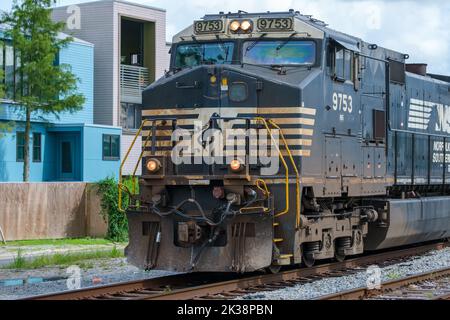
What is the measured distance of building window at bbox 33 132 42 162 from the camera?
135 ft

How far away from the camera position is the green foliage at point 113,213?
Answer: 2662 centimetres

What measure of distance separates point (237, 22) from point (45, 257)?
7.97 m

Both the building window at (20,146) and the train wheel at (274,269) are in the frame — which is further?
the building window at (20,146)

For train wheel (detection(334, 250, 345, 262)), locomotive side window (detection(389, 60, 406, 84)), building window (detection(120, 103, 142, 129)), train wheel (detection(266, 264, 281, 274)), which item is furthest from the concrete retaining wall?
building window (detection(120, 103, 142, 129))

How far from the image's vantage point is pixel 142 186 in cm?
1421

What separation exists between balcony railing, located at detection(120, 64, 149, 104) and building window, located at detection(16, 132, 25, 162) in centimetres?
919

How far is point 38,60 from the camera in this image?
36062 mm

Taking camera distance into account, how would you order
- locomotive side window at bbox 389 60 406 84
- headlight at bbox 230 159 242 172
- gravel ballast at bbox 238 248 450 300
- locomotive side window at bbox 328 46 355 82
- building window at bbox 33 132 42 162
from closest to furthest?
gravel ballast at bbox 238 248 450 300 → headlight at bbox 230 159 242 172 → locomotive side window at bbox 328 46 355 82 → locomotive side window at bbox 389 60 406 84 → building window at bbox 33 132 42 162

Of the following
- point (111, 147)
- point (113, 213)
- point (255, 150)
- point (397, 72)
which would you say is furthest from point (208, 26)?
point (111, 147)

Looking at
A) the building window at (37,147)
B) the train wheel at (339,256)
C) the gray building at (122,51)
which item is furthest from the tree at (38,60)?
the train wheel at (339,256)

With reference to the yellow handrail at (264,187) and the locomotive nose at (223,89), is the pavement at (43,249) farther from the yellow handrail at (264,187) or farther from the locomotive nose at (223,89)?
the yellow handrail at (264,187)

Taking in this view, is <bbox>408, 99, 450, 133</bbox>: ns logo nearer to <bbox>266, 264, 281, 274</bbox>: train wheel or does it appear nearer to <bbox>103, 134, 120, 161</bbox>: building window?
<bbox>266, 264, 281, 274</bbox>: train wheel
